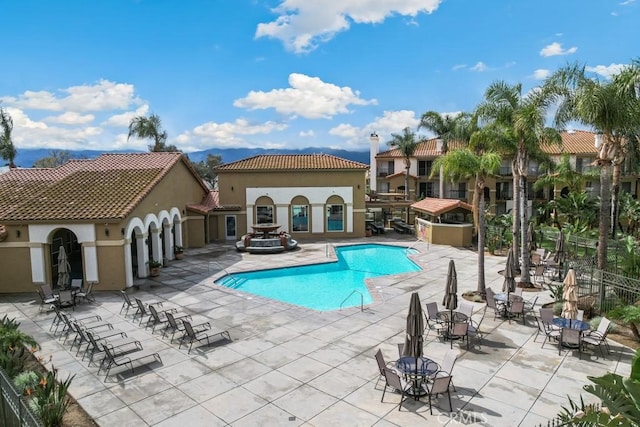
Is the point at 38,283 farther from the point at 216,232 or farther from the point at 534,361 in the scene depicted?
the point at 534,361

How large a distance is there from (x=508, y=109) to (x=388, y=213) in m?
24.3

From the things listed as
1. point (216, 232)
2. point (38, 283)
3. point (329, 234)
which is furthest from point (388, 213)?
point (38, 283)

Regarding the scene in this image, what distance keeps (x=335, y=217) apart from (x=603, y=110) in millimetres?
22077

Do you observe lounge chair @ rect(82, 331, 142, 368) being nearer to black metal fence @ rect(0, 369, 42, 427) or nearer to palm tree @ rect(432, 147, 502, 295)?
black metal fence @ rect(0, 369, 42, 427)

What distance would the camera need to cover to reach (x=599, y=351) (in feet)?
38.3

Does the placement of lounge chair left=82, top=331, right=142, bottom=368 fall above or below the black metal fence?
below

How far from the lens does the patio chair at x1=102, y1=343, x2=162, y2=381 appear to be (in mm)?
10469

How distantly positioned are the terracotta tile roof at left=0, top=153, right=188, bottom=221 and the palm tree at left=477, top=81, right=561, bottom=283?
17.2 meters

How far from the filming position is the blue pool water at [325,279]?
1838cm

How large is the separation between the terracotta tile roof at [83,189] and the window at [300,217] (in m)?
10.4

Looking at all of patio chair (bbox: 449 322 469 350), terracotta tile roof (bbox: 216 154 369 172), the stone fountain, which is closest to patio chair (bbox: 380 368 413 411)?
patio chair (bbox: 449 322 469 350)

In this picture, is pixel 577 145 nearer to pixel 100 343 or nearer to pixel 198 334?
pixel 198 334

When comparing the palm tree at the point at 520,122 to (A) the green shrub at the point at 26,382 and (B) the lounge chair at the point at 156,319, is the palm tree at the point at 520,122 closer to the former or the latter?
(B) the lounge chair at the point at 156,319

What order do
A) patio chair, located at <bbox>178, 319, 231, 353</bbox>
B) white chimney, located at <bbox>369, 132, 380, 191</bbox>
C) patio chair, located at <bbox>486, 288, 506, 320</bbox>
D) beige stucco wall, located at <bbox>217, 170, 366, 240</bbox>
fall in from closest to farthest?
patio chair, located at <bbox>178, 319, 231, 353</bbox>, patio chair, located at <bbox>486, 288, 506, 320</bbox>, beige stucco wall, located at <bbox>217, 170, 366, 240</bbox>, white chimney, located at <bbox>369, 132, 380, 191</bbox>
